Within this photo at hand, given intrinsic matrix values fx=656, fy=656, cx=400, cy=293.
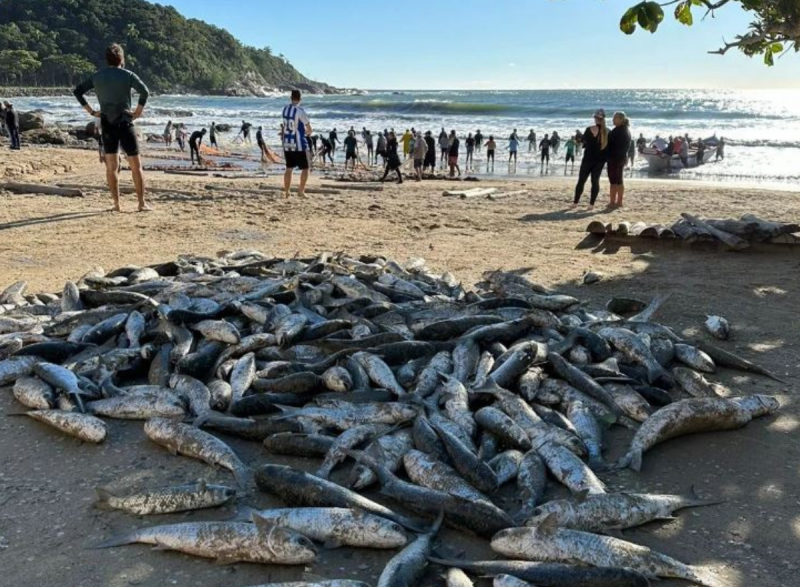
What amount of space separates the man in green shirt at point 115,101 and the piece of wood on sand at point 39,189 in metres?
3.75

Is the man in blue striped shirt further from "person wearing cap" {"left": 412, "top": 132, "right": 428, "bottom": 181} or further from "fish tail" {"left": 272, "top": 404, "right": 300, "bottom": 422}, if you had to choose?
"person wearing cap" {"left": 412, "top": 132, "right": 428, "bottom": 181}

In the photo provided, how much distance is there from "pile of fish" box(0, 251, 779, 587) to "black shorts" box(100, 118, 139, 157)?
3.99m

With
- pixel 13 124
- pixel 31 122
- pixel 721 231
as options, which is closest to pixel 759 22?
pixel 721 231

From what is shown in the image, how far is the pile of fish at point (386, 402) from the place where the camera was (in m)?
3.20

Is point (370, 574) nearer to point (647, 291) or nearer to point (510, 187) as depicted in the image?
point (647, 291)

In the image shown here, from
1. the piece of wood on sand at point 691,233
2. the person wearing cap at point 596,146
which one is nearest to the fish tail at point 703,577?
the piece of wood on sand at point 691,233

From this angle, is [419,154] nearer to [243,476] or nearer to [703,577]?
[243,476]

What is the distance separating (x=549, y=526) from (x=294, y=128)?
11.1m

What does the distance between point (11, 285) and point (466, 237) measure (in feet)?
22.7

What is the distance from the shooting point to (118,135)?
10375 millimetres

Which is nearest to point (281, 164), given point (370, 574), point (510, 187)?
point (510, 187)

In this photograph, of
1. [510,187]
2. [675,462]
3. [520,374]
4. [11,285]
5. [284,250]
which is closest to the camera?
[675,462]

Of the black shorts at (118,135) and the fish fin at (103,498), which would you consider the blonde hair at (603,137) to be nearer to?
the black shorts at (118,135)

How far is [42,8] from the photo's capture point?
143 metres
